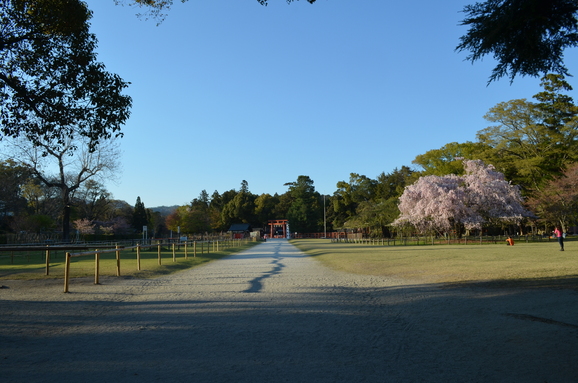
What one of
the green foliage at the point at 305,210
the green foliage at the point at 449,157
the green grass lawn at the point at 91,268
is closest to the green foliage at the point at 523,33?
the green grass lawn at the point at 91,268

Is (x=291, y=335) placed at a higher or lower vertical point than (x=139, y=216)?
lower

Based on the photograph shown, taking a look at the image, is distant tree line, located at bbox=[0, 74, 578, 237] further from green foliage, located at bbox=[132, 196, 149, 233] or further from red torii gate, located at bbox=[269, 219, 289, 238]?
red torii gate, located at bbox=[269, 219, 289, 238]

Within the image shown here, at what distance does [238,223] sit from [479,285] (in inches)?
3897

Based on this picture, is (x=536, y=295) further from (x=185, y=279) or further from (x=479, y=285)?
(x=185, y=279)

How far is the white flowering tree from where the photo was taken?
41750mm

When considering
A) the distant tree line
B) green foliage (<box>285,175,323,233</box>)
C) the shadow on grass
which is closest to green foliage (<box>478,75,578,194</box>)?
the distant tree line

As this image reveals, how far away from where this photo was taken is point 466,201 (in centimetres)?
4331

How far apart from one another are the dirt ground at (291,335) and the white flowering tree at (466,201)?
33.9 metres

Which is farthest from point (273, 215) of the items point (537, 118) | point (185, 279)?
point (185, 279)

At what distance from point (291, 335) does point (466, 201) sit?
41908 millimetres

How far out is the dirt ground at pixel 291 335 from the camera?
14.0 feet

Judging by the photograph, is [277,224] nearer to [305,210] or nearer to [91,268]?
[305,210]

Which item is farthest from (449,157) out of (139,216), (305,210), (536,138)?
(139,216)

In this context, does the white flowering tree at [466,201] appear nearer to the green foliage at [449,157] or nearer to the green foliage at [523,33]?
the green foliage at [449,157]
